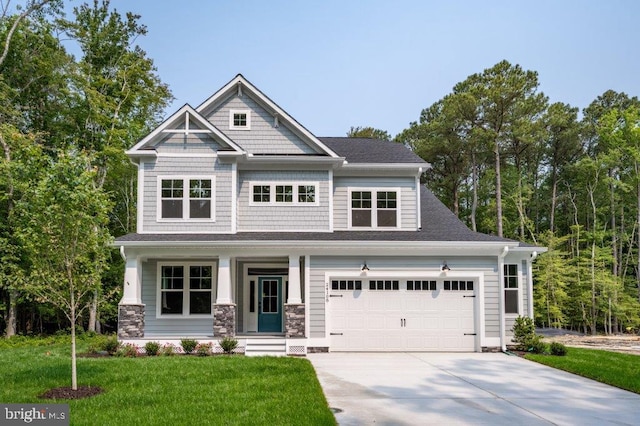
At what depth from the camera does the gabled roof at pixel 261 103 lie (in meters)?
16.8

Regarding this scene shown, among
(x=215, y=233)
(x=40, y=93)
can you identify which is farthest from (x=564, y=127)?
(x=40, y=93)

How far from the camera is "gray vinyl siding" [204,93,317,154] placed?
56.0 feet

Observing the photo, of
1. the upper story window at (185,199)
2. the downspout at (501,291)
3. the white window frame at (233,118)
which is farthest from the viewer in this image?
the white window frame at (233,118)

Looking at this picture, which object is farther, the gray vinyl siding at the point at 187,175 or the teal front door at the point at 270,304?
the teal front door at the point at 270,304

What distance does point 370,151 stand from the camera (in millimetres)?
18359

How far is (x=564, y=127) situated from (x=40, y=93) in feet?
103

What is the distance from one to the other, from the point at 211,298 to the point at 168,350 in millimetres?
2681

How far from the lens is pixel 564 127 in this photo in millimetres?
35625

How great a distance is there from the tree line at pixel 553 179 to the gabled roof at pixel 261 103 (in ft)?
56.8

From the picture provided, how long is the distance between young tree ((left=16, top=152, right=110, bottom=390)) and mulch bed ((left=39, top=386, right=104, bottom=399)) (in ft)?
0.50

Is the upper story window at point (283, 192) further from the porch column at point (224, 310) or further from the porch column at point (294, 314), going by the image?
the porch column at point (294, 314)

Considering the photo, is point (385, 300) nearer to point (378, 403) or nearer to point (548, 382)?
point (548, 382)

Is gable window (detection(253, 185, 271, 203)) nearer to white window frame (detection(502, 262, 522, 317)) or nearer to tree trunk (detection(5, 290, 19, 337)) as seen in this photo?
white window frame (detection(502, 262, 522, 317))

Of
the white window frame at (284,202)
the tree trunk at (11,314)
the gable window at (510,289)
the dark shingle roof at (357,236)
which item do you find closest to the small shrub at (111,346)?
the dark shingle roof at (357,236)
